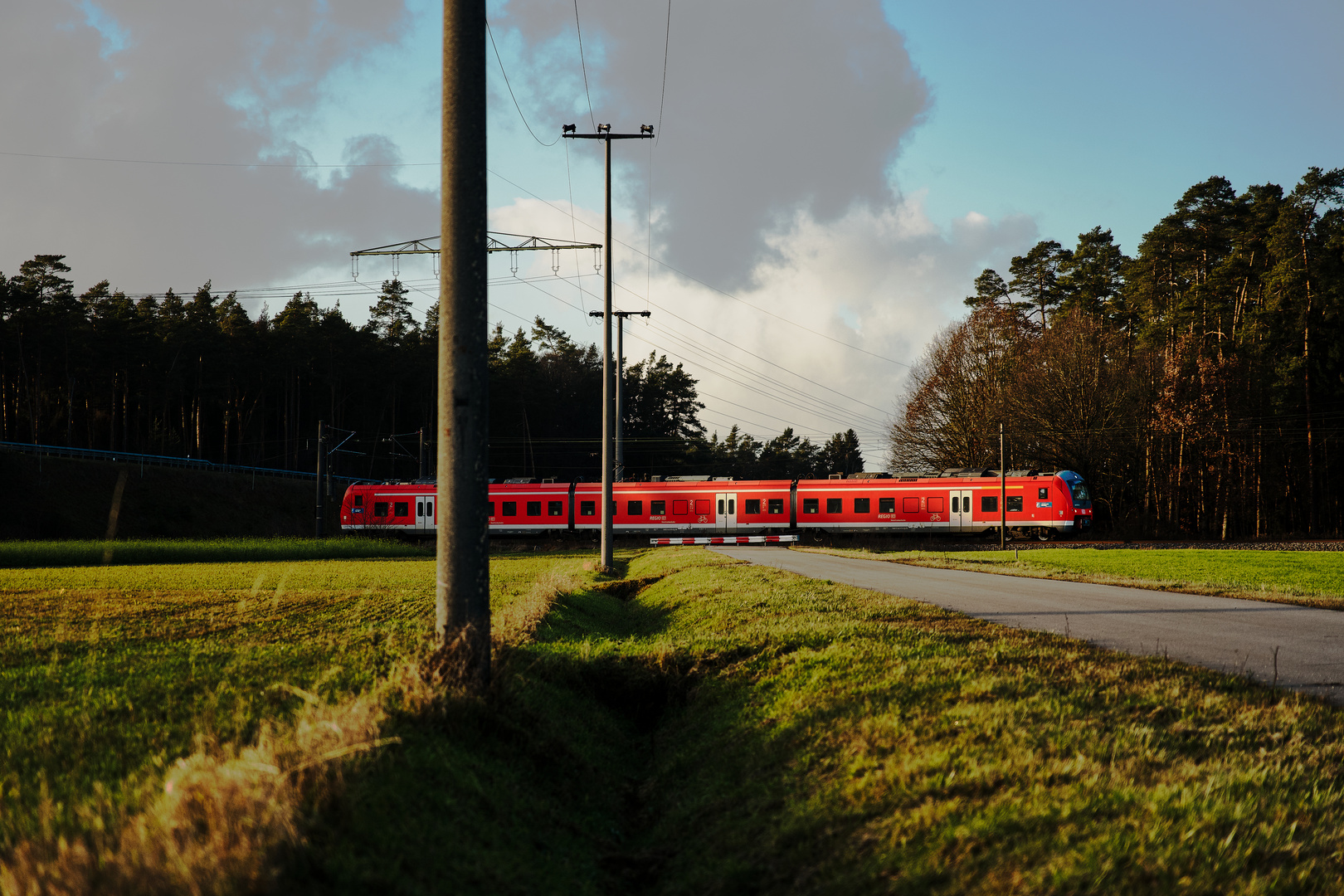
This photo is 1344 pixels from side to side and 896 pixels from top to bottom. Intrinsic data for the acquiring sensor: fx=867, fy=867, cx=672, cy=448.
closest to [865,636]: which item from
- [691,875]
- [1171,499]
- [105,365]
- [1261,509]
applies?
[691,875]

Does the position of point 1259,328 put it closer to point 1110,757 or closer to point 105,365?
point 1110,757

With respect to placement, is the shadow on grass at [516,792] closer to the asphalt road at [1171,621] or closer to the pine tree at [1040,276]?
the asphalt road at [1171,621]

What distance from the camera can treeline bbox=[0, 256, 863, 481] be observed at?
62531 millimetres

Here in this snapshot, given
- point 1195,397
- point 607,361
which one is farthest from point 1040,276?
point 607,361

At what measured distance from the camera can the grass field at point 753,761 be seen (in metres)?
3.23

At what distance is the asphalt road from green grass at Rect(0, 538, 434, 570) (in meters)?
23.6

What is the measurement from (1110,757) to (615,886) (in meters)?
2.46

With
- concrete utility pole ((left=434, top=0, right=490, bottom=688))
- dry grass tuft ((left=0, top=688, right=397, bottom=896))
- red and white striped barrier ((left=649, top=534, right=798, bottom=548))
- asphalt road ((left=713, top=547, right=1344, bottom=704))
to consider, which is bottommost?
red and white striped barrier ((left=649, top=534, right=798, bottom=548))

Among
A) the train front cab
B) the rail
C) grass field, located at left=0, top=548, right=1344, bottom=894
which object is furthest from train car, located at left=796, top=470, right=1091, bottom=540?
grass field, located at left=0, top=548, right=1344, bottom=894

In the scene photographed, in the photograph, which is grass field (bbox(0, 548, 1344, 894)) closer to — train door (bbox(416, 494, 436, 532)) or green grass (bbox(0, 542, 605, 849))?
green grass (bbox(0, 542, 605, 849))

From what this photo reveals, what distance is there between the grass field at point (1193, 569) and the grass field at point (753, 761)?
355 inches

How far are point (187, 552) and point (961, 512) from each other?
32.6m

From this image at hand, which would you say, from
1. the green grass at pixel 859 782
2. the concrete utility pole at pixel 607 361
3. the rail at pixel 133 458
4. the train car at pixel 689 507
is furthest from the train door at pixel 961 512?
the rail at pixel 133 458

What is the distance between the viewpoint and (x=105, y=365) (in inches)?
2532
